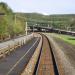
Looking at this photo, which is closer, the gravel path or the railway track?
the railway track

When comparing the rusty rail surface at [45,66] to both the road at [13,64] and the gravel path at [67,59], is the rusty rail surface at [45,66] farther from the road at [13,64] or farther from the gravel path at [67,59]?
the road at [13,64]

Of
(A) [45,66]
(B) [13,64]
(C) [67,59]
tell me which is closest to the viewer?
(A) [45,66]

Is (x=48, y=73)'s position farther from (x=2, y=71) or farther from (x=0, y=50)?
(x=0, y=50)

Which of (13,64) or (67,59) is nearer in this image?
(13,64)

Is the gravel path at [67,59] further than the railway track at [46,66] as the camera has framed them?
Yes

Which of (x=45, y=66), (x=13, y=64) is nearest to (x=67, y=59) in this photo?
(x=45, y=66)

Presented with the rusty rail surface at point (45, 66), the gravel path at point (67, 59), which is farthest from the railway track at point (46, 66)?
the gravel path at point (67, 59)

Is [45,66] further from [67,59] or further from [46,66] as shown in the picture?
[67,59]

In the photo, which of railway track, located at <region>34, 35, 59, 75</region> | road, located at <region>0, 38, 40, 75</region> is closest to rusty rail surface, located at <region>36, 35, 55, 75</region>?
railway track, located at <region>34, 35, 59, 75</region>

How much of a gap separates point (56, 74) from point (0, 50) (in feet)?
41.7

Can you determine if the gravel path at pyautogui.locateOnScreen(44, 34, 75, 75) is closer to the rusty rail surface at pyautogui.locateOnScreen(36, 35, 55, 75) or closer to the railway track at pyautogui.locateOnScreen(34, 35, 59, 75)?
the railway track at pyautogui.locateOnScreen(34, 35, 59, 75)

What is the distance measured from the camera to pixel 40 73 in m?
26.4

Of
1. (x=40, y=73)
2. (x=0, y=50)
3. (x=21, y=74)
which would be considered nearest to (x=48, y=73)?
(x=40, y=73)

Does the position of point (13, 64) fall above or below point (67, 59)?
above
